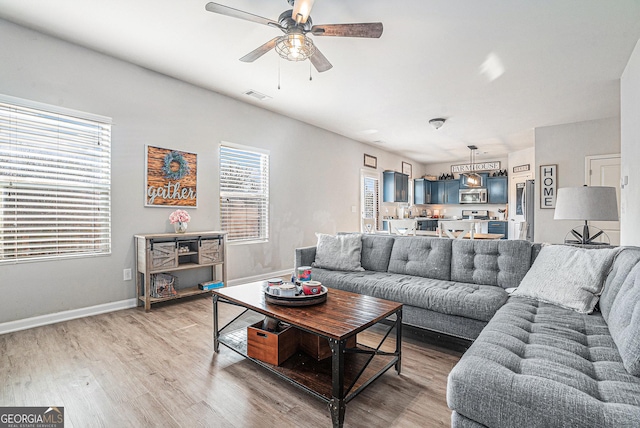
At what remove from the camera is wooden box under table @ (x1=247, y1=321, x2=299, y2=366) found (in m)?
1.94

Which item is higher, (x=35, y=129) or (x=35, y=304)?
(x=35, y=129)

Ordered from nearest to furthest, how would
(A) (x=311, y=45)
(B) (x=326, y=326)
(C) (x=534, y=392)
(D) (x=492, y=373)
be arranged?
(C) (x=534, y=392) < (D) (x=492, y=373) < (B) (x=326, y=326) < (A) (x=311, y=45)

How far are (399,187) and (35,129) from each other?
7158 mm

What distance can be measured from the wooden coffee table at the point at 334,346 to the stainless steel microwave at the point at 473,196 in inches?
317

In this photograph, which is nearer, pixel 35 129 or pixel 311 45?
pixel 311 45

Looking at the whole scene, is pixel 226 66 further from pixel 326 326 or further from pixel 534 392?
pixel 534 392

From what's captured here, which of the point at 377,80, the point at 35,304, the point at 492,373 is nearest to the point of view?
the point at 492,373

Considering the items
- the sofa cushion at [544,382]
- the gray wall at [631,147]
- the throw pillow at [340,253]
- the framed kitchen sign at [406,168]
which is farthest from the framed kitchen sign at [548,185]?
→ the sofa cushion at [544,382]

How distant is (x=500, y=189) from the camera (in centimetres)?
868

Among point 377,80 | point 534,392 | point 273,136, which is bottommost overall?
point 534,392

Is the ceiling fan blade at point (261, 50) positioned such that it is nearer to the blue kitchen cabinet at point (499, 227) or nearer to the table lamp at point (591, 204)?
the table lamp at point (591, 204)

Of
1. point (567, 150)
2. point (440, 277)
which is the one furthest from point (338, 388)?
point (567, 150)

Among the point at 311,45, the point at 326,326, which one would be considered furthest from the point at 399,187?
the point at 326,326

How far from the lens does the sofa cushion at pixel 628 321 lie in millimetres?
1190
